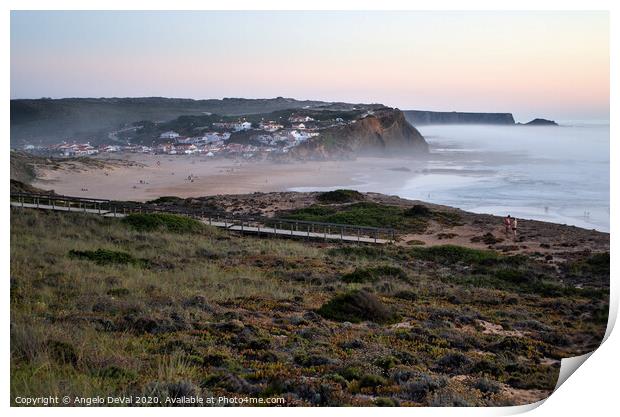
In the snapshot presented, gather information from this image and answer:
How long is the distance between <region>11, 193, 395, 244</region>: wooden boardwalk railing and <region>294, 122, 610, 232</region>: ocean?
5.65 meters

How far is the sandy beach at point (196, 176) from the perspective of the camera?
110 ft

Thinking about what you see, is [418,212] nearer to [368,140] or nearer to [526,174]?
[526,174]

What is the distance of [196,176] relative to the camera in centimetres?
4309

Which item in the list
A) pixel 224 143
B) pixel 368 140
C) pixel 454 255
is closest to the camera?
pixel 454 255

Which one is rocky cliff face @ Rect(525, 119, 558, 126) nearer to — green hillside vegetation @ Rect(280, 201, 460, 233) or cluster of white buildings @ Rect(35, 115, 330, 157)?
green hillside vegetation @ Rect(280, 201, 460, 233)

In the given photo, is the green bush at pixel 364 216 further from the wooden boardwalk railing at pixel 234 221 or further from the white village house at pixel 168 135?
the white village house at pixel 168 135

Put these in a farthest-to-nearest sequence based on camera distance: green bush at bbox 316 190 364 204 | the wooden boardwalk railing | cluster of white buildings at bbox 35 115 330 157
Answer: cluster of white buildings at bbox 35 115 330 157
green bush at bbox 316 190 364 204
the wooden boardwalk railing

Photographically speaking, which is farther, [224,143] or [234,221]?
[224,143]

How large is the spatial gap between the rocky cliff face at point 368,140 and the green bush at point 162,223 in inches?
997

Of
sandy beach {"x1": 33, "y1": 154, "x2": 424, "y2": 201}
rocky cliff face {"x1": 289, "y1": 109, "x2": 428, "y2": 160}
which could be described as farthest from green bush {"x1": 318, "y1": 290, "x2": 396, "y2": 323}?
rocky cliff face {"x1": 289, "y1": 109, "x2": 428, "y2": 160}

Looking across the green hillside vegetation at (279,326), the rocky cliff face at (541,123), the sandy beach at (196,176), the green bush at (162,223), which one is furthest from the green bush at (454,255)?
the sandy beach at (196,176)

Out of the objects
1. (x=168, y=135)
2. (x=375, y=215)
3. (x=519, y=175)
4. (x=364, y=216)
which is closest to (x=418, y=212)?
(x=375, y=215)

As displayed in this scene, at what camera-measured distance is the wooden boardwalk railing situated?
1802 centimetres

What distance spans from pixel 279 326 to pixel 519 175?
26.0m
